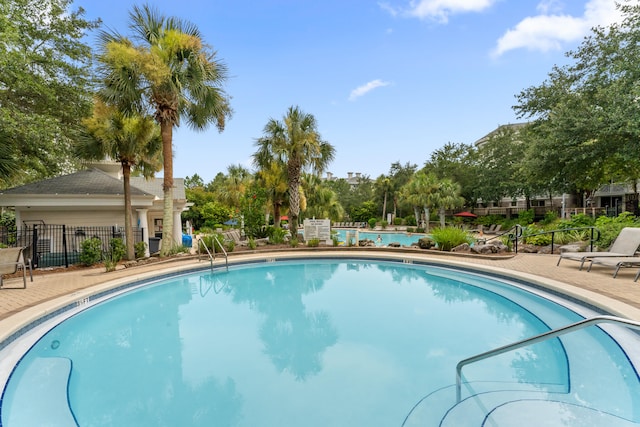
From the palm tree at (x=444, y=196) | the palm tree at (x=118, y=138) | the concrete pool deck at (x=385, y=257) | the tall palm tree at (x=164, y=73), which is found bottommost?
the concrete pool deck at (x=385, y=257)

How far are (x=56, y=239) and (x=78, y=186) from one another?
2465mm

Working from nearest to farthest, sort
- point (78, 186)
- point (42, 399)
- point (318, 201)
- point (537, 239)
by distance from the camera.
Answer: point (42, 399) < point (537, 239) < point (78, 186) < point (318, 201)

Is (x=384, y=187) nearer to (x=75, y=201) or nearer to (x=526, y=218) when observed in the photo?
(x=526, y=218)

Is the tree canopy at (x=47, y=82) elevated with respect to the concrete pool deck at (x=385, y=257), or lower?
elevated

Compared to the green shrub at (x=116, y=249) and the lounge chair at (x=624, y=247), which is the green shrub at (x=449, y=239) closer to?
the lounge chair at (x=624, y=247)

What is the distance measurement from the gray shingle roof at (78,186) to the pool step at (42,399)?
11.5 metres

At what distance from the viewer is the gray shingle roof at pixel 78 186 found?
512 inches

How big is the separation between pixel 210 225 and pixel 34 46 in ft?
71.6

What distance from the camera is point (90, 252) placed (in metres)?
11.5

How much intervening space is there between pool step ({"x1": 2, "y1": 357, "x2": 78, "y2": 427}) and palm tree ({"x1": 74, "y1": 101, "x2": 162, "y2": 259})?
9.21m

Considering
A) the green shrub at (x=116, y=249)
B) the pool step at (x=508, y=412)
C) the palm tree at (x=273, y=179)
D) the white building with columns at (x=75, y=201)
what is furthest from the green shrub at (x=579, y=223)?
the white building with columns at (x=75, y=201)

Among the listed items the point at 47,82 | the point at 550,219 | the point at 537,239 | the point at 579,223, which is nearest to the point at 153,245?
the point at 47,82

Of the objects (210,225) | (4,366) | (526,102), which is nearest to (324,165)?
(4,366)

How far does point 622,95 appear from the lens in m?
13.2
